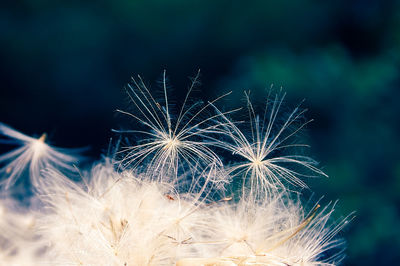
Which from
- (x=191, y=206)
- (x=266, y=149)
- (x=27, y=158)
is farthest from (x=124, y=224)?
(x=27, y=158)

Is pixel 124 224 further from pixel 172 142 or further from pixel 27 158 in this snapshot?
pixel 27 158

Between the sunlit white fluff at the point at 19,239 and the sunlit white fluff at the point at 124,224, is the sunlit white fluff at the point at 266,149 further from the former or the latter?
the sunlit white fluff at the point at 19,239

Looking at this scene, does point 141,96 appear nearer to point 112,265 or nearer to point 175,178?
point 175,178

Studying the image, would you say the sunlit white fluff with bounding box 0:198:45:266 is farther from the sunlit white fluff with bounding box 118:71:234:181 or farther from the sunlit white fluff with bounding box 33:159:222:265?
the sunlit white fluff with bounding box 118:71:234:181

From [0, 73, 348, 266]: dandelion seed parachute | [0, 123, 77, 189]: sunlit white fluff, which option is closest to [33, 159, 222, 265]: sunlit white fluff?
[0, 73, 348, 266]: dandelion seed parachute

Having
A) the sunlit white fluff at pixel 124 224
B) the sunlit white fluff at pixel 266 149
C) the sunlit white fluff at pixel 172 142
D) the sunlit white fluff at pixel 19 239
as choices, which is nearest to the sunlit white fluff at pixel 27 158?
the sunlit white fluff at pixel 19 239
